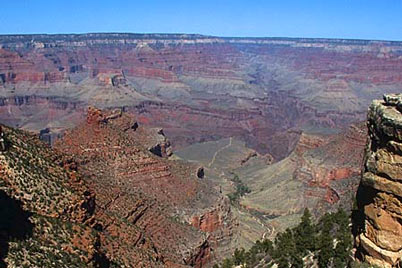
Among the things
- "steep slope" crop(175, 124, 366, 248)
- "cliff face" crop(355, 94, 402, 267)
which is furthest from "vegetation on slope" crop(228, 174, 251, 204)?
"cliff face" crop(355, 94, 402, 267)

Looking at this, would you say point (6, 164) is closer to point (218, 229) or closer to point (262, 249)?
point (262, 249)

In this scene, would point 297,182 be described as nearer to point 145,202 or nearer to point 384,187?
point 145,202

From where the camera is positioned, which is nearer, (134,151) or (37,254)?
(37,254)

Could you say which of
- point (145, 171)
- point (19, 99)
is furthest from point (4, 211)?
point (19, 99)

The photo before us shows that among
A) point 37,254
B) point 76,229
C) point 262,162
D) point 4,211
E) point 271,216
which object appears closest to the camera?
point 37,254

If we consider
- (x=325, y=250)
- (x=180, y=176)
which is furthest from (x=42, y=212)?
(x=180, y=176)

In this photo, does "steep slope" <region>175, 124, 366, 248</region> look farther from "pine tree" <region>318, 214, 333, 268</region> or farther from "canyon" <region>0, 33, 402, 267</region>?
"pine tree" <region>318, 214, 333, 268</region>

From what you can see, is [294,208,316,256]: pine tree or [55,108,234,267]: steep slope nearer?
[294,208,316,256]: pine tree

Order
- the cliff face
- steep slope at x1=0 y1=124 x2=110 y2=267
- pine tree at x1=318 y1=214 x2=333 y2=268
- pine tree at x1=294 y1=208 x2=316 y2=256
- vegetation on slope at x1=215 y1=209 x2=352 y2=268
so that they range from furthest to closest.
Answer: pine tree at x1=294 y1=208 x2=316 y2=256
pine tree at x1=318 y1=214 x2=333 y2=268
vegetation on slope at x1=215 y1=209 x2=352 y2=268
steep slope at x1=0 y1=124 x2=110 y2=267
the cliff face
